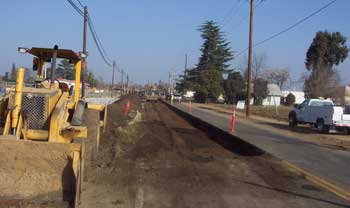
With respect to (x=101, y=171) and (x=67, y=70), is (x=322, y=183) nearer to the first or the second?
(x=101, y=171)

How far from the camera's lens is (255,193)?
30.2 ft

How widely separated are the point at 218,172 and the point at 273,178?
4.38 feet

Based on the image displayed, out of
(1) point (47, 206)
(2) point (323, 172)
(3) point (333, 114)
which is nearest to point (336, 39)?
(3) point (333, 114)

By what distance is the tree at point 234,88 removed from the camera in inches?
4156

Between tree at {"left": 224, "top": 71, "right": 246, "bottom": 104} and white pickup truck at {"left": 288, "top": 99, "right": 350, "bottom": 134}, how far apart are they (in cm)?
6933

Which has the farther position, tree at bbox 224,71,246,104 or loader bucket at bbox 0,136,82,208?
tree at bbox 224,71,246,104

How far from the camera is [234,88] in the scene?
106 m

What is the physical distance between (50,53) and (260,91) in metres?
93.4

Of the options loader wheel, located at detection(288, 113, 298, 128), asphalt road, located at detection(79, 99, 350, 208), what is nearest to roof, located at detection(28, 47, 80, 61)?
asphalt road, located at detection(79, 99, 350, 208)

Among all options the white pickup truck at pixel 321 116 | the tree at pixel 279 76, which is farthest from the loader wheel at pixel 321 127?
the tree at pixel 279 76

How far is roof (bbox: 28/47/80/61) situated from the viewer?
11.5 m

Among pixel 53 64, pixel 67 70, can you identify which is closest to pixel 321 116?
pixel 53 64

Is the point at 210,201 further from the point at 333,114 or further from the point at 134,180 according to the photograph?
the point at 333,114

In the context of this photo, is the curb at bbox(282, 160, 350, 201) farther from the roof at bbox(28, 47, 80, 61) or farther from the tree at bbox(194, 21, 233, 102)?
the tree at bbox(194, 21, 233, 102)
